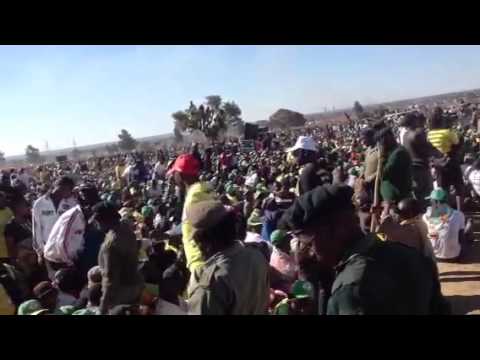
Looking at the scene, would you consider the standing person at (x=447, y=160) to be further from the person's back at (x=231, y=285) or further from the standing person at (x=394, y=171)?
the person's back at (x=231, y=285)

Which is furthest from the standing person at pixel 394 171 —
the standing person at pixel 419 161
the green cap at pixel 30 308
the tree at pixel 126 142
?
the tree at pixel 126 142

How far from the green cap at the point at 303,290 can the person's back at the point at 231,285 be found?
4.09 feet

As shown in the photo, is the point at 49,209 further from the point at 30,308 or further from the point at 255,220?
the point at 255,220

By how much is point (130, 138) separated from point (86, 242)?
192ft

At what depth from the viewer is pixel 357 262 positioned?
1.61 metres

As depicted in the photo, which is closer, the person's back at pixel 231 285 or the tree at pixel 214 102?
the person's back at pixel 231 285

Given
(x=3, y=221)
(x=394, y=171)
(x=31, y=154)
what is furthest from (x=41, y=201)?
(x=31, y=154)

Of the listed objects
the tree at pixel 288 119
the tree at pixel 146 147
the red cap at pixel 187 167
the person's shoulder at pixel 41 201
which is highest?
the tree at pixel 288 119

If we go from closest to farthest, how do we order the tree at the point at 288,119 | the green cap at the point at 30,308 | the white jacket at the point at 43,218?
1. the green cap at the point at 30,308
2. the white jacket at the point at 43,218
3. the tree at the point at 288,119

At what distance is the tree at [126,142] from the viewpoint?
61.3m

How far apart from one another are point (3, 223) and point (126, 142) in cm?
5831

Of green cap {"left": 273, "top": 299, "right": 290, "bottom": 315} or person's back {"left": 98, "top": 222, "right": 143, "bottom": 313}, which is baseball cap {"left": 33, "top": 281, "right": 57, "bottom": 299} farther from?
green cap {"left": 273, "top": 299, "right": 290, "bottom": 315}
